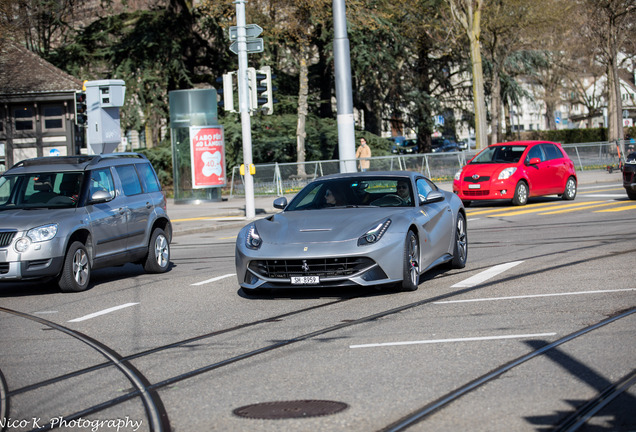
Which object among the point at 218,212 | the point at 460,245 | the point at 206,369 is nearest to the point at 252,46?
the point at 218,212

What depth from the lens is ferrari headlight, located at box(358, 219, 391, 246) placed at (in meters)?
9.47

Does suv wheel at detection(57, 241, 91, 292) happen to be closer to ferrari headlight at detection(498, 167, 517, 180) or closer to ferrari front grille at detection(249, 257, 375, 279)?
ferrari front grille at detection(249, 257, 375, 279)

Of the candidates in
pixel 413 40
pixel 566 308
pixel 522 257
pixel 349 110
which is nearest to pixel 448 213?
pixel 522 257

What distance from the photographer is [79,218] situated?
458 inches

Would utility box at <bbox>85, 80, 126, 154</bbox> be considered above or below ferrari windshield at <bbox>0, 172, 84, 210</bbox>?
above

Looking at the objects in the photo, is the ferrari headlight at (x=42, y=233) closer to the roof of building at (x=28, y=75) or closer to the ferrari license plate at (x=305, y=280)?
the ferrari license plate at (x=305, y=280)

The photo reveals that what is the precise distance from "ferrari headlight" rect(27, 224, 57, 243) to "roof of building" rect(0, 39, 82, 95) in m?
30.4

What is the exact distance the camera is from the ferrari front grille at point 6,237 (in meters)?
10.9

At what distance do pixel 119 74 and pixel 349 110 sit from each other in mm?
19601

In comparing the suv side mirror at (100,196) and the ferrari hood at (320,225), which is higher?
the suv side mirror at (100,196)

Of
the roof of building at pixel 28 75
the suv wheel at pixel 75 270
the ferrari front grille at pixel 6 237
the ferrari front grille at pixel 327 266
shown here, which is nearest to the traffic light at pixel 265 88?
the suv wheel at pixel 75 270

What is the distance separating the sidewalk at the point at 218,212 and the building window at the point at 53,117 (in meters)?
11.0

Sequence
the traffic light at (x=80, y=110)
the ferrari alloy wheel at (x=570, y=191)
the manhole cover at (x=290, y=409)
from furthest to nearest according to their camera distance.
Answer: the ferrari alloy wheel at (x=570, y=191) → the traffic light at (x=80, y=110) → the manhole cover at (x=290, y=409)

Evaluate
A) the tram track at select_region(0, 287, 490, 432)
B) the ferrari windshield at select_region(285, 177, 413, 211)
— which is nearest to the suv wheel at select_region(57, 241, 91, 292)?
the tram track at select_region(0, 287, 490, 432)
